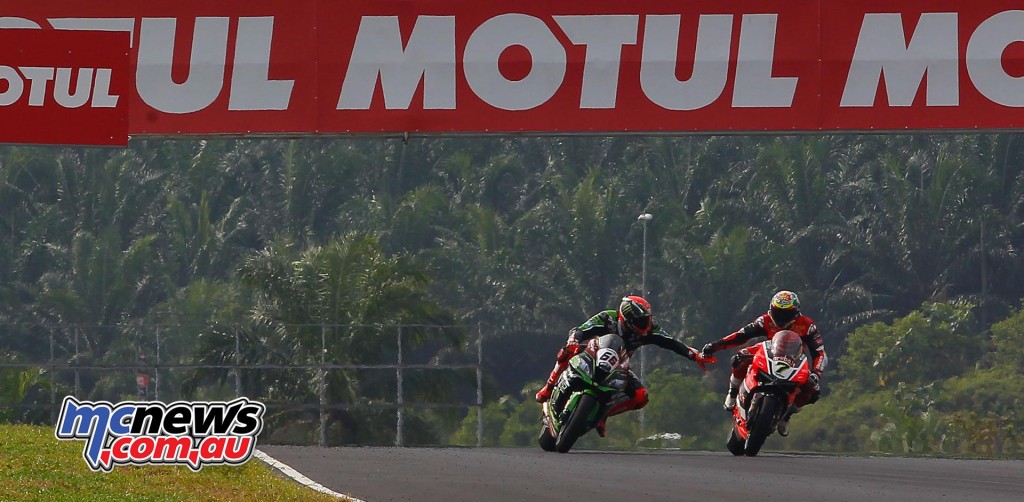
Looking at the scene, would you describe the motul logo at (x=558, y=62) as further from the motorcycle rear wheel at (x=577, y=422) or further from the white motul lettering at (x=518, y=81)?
the motorcycle rear wheel at (x=577, y=422)

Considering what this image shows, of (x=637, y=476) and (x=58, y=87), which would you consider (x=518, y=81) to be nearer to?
(x=637, y=476)

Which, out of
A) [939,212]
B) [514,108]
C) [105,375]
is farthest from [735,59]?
[105,375]

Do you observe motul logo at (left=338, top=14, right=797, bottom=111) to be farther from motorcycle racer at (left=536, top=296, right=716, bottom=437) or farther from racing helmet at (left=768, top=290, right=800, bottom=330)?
motorcycle racer at (left=536, top=296, right=716, bottom=437)

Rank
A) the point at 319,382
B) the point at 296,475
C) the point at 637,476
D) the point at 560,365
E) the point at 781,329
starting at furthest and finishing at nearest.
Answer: the point at 319,382, the point at 560,365, the point at 781,329, the point at 637,476, the point at 296,475

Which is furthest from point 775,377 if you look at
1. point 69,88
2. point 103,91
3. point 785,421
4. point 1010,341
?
point 1010,341

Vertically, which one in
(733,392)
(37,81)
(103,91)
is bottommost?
(733,392)

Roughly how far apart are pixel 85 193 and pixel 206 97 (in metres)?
59.2

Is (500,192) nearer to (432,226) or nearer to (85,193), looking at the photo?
(432,226)

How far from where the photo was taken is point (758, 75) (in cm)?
1962

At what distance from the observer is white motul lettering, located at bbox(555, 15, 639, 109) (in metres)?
19.7

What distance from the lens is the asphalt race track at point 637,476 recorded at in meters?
15.5

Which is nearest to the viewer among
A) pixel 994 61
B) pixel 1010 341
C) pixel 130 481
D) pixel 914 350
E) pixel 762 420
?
pixel 130 481

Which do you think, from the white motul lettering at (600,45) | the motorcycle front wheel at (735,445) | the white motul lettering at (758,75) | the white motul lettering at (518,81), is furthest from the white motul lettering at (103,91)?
the motorcycle front wheel at (735,445)

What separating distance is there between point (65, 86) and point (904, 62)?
10.4 metres
